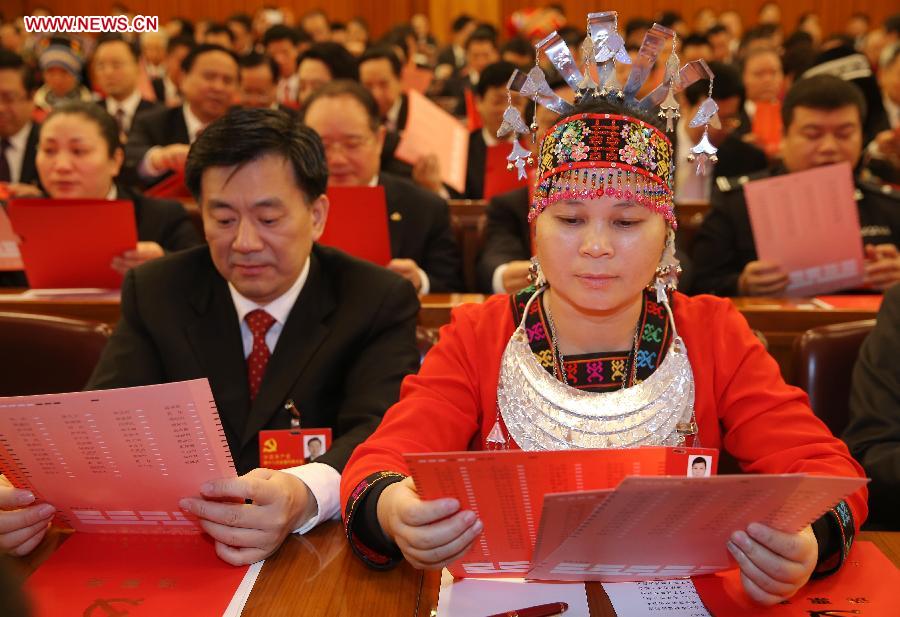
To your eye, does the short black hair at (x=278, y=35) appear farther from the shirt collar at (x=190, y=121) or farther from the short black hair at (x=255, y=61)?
the shirt collar at (x=190, y=121)

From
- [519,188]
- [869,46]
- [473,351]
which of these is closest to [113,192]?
[519,188]

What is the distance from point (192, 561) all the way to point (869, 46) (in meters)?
10.9

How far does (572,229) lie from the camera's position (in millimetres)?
1475

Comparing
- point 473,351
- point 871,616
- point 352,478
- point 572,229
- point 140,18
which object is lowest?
point 871,616

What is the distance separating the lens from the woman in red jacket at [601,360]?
1.45 meters

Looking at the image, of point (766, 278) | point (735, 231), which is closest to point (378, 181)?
point (735, 231)

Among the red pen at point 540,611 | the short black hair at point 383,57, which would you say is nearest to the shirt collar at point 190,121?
the short black hair at point 383,57

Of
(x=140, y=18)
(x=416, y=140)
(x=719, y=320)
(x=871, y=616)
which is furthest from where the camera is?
(x=416, y=140)

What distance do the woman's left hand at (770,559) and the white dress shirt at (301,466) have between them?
60 cm

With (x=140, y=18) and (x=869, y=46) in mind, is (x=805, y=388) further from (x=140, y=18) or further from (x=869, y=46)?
(x=869, y=46)

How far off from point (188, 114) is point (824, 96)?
3.59 meters

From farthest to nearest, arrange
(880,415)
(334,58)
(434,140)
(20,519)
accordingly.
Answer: (334,58) < (434,140) < (880,415) < (20,519)

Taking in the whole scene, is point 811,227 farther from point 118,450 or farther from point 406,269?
point 118,450

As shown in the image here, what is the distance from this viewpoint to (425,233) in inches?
144
